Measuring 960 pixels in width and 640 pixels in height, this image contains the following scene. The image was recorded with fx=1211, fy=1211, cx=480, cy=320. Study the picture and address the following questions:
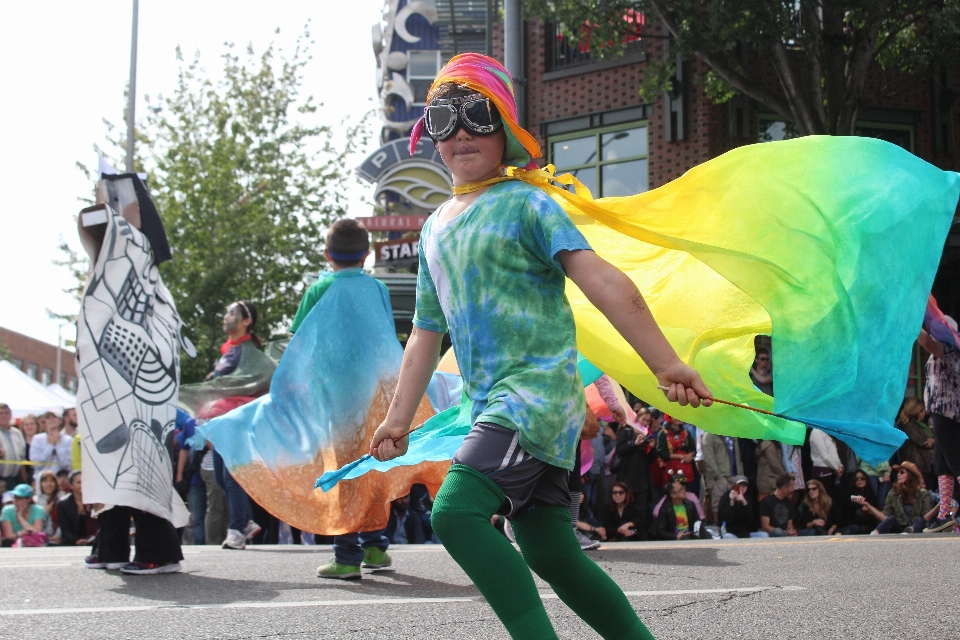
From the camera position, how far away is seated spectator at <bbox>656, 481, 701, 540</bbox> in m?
11.5

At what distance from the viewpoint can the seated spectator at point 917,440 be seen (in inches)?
485

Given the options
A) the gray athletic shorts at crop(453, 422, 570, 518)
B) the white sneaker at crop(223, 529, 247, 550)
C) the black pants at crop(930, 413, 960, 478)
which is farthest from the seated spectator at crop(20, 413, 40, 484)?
the gray athletic shorts at crop(453, 422, 570, 518)

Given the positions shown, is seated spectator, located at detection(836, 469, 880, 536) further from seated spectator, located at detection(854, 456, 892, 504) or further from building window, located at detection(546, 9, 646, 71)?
building window, located at detection(546, 9, 646, 71)

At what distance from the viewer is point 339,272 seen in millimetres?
7066

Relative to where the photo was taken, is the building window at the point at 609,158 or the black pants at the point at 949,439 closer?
the black pants at the point at 949,439

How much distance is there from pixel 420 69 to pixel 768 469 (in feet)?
86.8

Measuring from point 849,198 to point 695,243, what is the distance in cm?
55

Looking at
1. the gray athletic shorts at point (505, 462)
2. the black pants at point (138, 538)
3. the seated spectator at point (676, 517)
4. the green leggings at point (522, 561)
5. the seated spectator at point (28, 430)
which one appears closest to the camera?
the green leggings at point (522, 561)

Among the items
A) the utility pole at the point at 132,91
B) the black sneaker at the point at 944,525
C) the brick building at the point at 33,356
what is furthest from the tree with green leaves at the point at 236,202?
the brick building at the point at 33,356

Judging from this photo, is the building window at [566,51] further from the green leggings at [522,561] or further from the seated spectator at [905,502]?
the green leggings at [522,561]

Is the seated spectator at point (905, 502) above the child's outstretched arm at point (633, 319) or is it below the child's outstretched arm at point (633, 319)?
below

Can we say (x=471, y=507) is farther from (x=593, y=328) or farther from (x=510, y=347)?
(x=593, y=328)

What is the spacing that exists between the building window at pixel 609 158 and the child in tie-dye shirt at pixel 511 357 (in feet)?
61.4

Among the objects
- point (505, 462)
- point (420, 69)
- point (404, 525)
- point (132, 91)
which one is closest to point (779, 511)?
point (404, 525)
